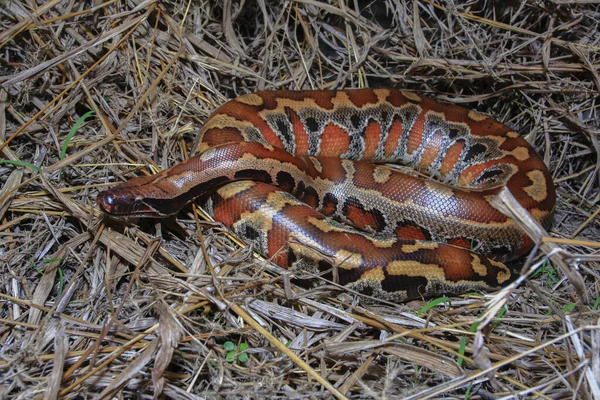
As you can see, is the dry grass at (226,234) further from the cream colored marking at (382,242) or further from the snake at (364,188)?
the cream colored marking at (382,242)

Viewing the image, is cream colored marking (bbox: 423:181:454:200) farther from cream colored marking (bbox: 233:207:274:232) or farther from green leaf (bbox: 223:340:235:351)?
green leaf (bbox: 223:340:235:351)

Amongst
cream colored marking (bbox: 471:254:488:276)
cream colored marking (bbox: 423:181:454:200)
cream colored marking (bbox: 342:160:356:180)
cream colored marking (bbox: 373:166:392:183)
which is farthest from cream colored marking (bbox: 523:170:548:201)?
cream colored marking (bbox: 342:160:356:180)

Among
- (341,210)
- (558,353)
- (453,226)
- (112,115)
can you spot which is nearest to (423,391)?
(558,353)

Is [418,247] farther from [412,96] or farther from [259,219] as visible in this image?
[412,96]

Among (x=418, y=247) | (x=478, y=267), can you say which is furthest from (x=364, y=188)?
(x=478, y=267)

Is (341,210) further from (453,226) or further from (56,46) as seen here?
(56,46)

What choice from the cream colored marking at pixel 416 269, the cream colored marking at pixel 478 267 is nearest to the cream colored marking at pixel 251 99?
the cream colored marking at pixel 416 269
